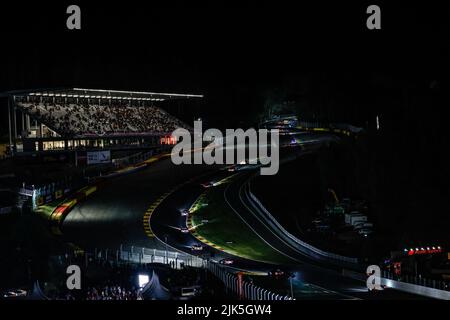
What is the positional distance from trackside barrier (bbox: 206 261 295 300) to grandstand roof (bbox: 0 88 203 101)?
3358 cm

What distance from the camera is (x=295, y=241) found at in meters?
28.9

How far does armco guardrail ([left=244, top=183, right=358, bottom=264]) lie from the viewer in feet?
83.1

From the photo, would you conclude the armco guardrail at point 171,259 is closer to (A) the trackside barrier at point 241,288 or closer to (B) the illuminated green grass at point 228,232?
(A) the trackside barrier at point 241,288

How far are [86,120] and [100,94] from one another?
167 inches

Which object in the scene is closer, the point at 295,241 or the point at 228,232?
the point at 295,241

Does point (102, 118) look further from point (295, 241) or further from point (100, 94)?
point (295, 241)

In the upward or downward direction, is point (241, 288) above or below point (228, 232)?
above

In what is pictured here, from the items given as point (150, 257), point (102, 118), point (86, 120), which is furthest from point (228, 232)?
point (102, 118)

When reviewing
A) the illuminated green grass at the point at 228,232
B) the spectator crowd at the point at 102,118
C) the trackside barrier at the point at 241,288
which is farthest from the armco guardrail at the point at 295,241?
the spectator crowd at the point at 102,118

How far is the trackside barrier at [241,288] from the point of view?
16.0 meters

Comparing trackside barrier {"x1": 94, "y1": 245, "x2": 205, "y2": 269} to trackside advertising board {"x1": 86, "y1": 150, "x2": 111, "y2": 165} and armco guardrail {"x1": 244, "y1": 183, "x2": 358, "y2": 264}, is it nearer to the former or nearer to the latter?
armco guardrail {"x1": 244, "y1": 183, "x2": 358, "y2": 264}

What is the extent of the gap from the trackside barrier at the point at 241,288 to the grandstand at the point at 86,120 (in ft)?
98.8
